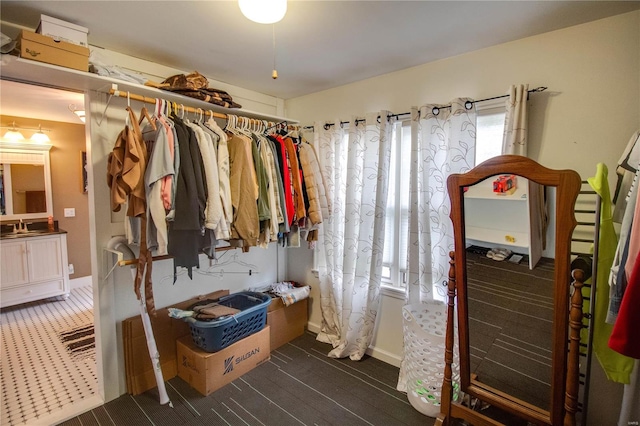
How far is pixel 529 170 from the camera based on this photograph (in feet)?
4.09

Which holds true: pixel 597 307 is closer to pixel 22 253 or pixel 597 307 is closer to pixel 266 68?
pixel 266 68

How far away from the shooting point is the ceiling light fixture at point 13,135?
3690 millimetres

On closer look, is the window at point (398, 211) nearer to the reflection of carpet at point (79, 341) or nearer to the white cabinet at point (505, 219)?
the white cabinet at point (505, 219)

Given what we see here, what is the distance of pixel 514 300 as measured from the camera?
151 cm

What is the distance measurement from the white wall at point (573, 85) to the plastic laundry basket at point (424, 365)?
0.76m

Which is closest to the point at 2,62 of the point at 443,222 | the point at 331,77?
the point at 331,77

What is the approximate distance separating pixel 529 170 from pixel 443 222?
3.00 feet

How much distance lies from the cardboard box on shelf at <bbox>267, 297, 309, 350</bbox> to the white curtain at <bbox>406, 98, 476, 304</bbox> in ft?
3.80

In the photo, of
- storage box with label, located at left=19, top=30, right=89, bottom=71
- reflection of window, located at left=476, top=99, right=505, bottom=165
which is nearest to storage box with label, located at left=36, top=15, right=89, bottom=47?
storage box with label, located at left=19, top=30, right=89, bottom=71

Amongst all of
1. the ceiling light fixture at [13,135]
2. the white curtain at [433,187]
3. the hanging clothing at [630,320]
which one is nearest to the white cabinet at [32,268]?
the ceiling light fixture at [13,135]

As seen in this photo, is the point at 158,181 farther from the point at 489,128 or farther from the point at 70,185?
the point at 70,185

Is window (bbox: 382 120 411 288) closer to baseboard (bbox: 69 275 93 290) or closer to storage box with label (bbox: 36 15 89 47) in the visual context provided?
storage box with label (bbox: 36 15 89 47)

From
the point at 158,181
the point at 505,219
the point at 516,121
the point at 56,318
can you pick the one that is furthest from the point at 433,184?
the point at 56,318

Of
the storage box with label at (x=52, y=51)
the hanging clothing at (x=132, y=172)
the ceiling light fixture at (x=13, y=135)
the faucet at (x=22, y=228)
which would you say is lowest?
the faucet at (x=22, y=228)
